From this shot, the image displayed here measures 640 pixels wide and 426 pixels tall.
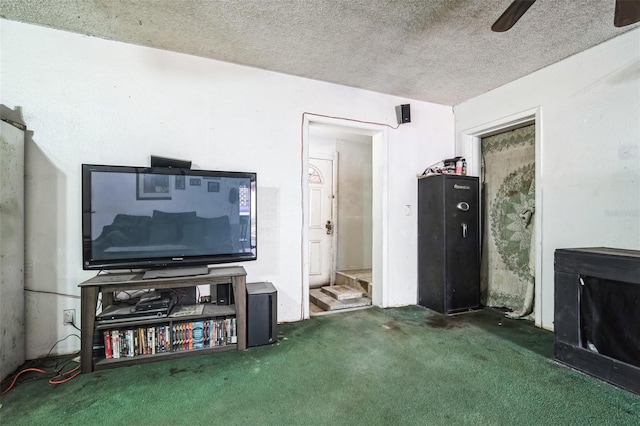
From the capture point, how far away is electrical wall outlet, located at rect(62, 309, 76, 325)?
2219 millimetres

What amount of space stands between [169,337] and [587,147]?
3.69 metres

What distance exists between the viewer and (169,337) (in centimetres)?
211

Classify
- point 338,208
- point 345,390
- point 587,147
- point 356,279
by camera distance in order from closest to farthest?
point 345,390 → point 587,147 → point 356,279 → point 338,208

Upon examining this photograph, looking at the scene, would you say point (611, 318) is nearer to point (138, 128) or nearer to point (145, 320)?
point (145, 320)

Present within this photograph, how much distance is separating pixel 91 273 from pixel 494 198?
4147mm

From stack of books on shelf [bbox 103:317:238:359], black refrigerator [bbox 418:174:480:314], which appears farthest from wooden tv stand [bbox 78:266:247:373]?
black refrigerator [bbox 418:174:480:314]

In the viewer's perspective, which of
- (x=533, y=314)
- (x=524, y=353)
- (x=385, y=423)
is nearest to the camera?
(x=385, y=423)

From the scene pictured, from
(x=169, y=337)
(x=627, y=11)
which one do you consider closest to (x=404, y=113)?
(x=627, y=11)

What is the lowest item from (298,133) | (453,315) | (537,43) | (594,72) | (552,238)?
(453,315)

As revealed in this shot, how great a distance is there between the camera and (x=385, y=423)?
1.46 metres

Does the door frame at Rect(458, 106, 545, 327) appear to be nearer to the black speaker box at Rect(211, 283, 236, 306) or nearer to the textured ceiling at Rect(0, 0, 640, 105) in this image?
the textured ceiling at Rect(0, 0, 640, 105)

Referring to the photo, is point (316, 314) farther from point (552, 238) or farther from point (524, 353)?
point (552, 238)

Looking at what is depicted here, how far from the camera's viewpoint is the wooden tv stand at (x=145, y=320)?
1.91 metres

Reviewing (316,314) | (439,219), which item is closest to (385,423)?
(316,314)
